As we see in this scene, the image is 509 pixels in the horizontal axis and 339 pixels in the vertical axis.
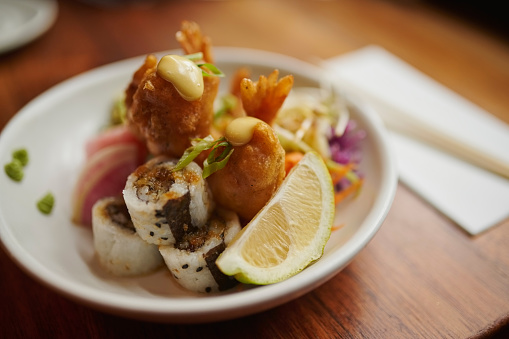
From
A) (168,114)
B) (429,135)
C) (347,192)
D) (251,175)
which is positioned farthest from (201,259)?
(429,135)

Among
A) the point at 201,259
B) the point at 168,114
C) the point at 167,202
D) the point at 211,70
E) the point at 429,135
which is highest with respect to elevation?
the point at 211,70

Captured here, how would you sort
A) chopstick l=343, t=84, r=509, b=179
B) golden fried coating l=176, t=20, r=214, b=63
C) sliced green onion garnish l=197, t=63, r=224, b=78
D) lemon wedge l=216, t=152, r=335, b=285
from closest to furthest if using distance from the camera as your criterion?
lemon wedge l=216, t=152, r=335, b=285 < sliced green onion garnish l=197, t=63, r=224, b=78 < golden fried coating l=176, t=20, r=214, b=63 < chopstick l=343, t=84, r=509, b=179

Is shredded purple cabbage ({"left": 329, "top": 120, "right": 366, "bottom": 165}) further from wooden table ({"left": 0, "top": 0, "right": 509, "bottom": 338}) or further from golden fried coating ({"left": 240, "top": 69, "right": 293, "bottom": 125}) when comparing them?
golden fried coating ({"left": 240, "top": 69, "right": 293, "bottom": 125})

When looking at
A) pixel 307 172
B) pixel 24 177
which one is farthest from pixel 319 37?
pixel 24 177

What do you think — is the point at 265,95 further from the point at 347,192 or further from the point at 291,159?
the point at 347,192

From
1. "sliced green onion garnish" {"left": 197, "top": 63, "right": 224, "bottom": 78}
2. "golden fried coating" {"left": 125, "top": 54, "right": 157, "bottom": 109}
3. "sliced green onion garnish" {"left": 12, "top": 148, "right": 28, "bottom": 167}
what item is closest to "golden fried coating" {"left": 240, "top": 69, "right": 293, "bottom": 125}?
"sliced green onion garnish" {"left": 197, "top": 63, "right": 224, "bottom": 78}

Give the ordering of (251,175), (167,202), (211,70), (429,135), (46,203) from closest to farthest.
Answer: (167,202), (251,175), (211,70), (46,203), (429,135)

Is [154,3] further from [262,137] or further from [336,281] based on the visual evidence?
[336,281]
